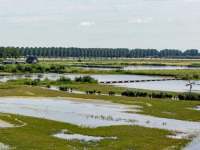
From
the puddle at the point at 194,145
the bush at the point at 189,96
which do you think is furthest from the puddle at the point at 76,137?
the bush at the point at 189,96

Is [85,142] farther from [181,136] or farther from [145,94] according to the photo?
[145,94]

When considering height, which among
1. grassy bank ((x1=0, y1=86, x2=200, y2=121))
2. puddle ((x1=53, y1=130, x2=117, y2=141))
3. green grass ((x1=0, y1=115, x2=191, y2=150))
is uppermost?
grassy bank ((x1=0, y1=86, x2=200, y2=121))

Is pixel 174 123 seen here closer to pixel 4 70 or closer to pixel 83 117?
pixel 83 117

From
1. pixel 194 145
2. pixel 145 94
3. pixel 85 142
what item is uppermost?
pixel 145 94

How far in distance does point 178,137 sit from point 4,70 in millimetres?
93121

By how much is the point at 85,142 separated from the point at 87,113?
11.8 meters

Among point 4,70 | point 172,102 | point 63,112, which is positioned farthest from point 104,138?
point 4,70

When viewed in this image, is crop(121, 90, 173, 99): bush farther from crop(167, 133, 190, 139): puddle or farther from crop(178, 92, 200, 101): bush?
crop(167, 133, 190, 139): puddle

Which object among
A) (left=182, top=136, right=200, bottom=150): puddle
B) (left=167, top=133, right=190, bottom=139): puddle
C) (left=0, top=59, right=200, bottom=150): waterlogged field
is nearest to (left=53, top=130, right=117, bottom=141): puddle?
(left=0, top=59, right=200, bottom=150): waterlogged field

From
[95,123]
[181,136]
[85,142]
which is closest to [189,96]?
[95,123]

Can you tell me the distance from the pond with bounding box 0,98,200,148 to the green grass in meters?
1.84

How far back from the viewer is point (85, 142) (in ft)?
73.0

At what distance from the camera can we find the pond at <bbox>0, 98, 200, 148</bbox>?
1127 inches

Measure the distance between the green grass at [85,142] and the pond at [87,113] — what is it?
1839 millimetres
